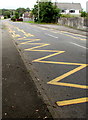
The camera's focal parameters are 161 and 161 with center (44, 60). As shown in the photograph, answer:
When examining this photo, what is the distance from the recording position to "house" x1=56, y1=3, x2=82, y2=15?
3177 inches

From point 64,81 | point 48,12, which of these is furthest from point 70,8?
point 64,81

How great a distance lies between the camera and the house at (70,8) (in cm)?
8069

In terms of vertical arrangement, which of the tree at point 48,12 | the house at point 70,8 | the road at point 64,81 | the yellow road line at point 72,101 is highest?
the house at point 70,8

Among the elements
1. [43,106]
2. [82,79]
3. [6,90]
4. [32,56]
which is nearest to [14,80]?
[6,90]

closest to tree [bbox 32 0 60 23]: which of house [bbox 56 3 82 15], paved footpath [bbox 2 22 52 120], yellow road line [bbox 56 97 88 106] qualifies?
house [bbox 56 3 82 15]

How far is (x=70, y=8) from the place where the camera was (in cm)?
8100

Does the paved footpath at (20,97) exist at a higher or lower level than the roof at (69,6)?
lower

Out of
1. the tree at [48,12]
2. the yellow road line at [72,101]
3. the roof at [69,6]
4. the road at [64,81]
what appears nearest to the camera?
the road at [64,81]

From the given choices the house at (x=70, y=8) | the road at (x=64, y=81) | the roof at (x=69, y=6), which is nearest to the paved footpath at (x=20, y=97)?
the road at (x=64, y=81)

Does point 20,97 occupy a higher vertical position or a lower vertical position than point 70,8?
lower

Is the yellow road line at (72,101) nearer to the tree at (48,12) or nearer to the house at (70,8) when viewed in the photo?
the tree at (48,12)

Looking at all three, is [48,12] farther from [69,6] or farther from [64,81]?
[64,81]

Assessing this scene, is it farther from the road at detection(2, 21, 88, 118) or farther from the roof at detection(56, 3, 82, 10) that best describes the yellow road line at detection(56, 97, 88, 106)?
the roof at detection(56, 3, 82, 10)

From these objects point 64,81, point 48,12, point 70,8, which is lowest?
A: point 64,81
